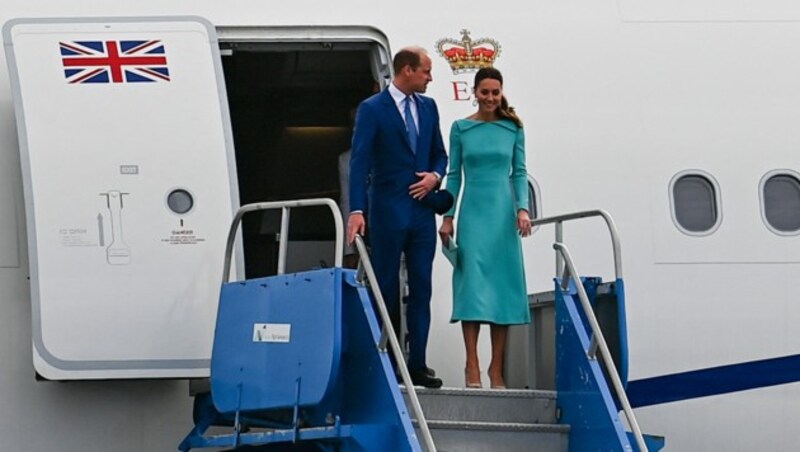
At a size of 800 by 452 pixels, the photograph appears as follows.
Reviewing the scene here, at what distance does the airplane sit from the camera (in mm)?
A: 8992

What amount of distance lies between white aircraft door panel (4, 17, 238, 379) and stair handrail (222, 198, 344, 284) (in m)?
0.32

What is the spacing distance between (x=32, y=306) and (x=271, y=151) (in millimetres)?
4230

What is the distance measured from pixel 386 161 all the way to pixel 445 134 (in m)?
1.07

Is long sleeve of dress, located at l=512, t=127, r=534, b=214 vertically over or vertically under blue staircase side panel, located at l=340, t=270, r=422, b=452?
over

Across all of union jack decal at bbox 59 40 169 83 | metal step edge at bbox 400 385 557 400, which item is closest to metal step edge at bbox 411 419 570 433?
metal step edge at bbox 400 385 557 400

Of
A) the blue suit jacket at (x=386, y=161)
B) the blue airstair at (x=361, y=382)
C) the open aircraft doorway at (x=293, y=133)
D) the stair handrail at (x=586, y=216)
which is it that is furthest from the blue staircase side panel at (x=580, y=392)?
the open aircraft doorway at (x=293, y=133)

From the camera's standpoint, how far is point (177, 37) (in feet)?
30.7

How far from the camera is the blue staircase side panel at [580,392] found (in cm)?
802

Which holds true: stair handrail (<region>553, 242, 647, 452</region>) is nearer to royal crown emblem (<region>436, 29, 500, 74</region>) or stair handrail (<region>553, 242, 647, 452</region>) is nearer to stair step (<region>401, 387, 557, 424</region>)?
stair step (<region>401, 387, 557, 424</region>)

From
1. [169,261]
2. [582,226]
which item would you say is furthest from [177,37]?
[582,226]

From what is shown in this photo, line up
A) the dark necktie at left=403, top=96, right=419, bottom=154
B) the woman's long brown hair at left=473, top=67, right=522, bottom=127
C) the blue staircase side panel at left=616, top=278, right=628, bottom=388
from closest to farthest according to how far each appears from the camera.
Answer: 1. the blue staircase side panel at left=616, top=278, right=628, bottom=388
2. the dark necktie at left=403, top=96, right=419, bottom=154
3. the woman's long brown hair at left=473, top=67, right=522, bottom=127

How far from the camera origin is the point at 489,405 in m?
8.48

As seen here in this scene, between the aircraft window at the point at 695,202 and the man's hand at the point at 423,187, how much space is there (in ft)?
6.26

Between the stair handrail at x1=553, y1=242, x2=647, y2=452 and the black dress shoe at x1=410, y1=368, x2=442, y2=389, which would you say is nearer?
the stair handrail at x1=553, y1=242, x2=647, y2=452
